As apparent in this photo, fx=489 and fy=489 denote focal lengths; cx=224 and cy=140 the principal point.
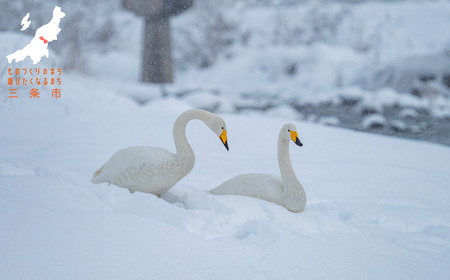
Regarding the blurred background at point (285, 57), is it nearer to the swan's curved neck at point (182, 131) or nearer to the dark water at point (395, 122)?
the dark water at point (395, 122)

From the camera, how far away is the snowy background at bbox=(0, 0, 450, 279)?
1.74m

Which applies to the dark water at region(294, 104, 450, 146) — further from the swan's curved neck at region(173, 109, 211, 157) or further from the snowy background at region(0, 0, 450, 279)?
the swan's curved neck at region(173, 109, 211, 157)

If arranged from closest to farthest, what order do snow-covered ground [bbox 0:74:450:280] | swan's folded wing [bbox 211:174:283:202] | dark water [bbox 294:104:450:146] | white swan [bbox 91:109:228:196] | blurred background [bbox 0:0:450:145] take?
snow-covered ground [bbox 0:74:450:280], white swan [bbox 91:109:228:196], swan's folded wing [bbox 211:174:283:202], dark water [bbox 294:104:450:146], blurred background [bbox 0:0:450:145]

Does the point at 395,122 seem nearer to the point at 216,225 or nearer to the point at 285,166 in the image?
the point at 285,166

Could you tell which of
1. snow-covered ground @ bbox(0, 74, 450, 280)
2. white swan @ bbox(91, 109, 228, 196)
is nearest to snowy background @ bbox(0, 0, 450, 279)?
snow-covered ground @ bbox(0, 74, 450, 280)

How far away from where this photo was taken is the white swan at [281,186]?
8.03ft

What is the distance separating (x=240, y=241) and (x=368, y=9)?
14.9m

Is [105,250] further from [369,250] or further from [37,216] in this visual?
[369,250]

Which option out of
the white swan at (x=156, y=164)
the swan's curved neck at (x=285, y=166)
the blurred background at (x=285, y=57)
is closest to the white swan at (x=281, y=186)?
the swan's curved neck at (x=285, y=166)

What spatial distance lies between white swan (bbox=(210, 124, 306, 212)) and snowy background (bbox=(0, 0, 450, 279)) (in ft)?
0.28

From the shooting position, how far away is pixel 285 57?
11984mm

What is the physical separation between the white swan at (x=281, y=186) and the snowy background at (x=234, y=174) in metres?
0.09

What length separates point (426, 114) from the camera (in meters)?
7.99

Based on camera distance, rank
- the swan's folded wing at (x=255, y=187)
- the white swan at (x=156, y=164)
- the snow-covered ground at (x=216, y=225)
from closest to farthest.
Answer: the snow-covered ground at (x=216, y=225)
the white swan at (x=156, y=164)
the swan's folded wing at (x=255, y=187)
